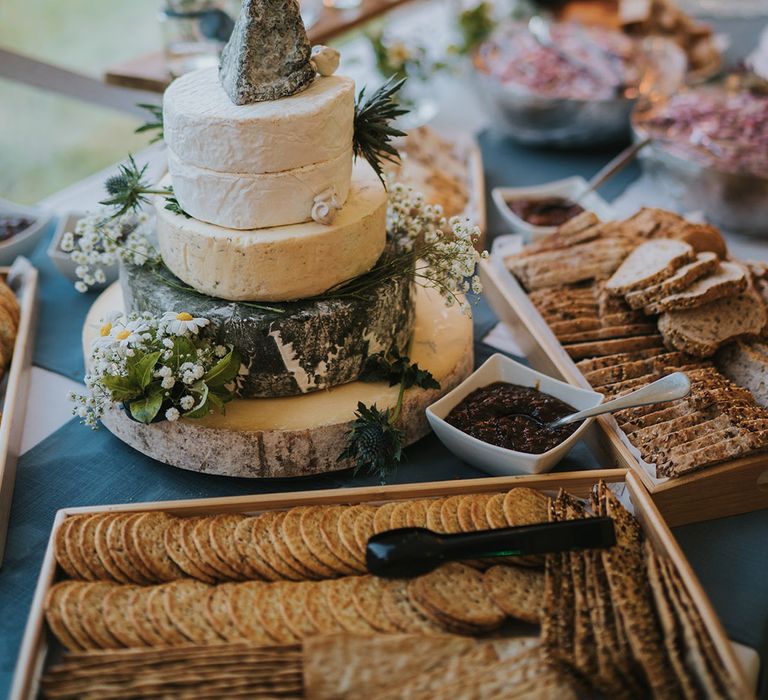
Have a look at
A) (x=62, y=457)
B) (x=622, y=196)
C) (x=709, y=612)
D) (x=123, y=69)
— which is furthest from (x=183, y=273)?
(x=622, y=196)

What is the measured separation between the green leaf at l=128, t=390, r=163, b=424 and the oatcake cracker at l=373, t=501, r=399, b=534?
77cm

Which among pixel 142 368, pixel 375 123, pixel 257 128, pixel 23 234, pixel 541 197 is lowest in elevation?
pixel 541 197

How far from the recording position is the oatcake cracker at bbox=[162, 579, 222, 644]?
195 cm

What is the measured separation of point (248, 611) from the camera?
6.60 ft

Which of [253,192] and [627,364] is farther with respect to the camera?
[627,364]

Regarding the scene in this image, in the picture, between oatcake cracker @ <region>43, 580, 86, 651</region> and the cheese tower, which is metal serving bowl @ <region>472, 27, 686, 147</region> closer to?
the cheese tower

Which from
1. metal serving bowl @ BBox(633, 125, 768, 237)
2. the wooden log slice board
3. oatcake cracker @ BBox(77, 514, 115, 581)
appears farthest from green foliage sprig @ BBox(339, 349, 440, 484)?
metal serving bowl @ BBox(633, 125, 768, 237)

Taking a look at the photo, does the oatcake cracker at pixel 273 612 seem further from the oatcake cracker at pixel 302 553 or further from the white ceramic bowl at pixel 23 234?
the white ceramic bowl at pixel 23 234

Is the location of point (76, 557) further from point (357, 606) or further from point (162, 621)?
point (357, 606)

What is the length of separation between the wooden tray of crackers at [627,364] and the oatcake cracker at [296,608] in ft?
3.67

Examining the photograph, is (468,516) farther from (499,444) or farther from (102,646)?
(102,646)

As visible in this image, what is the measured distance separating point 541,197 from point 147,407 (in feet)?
8.59

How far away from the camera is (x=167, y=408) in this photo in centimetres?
250

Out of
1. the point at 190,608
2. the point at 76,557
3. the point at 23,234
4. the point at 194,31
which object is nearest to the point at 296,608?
the point at 190,608
